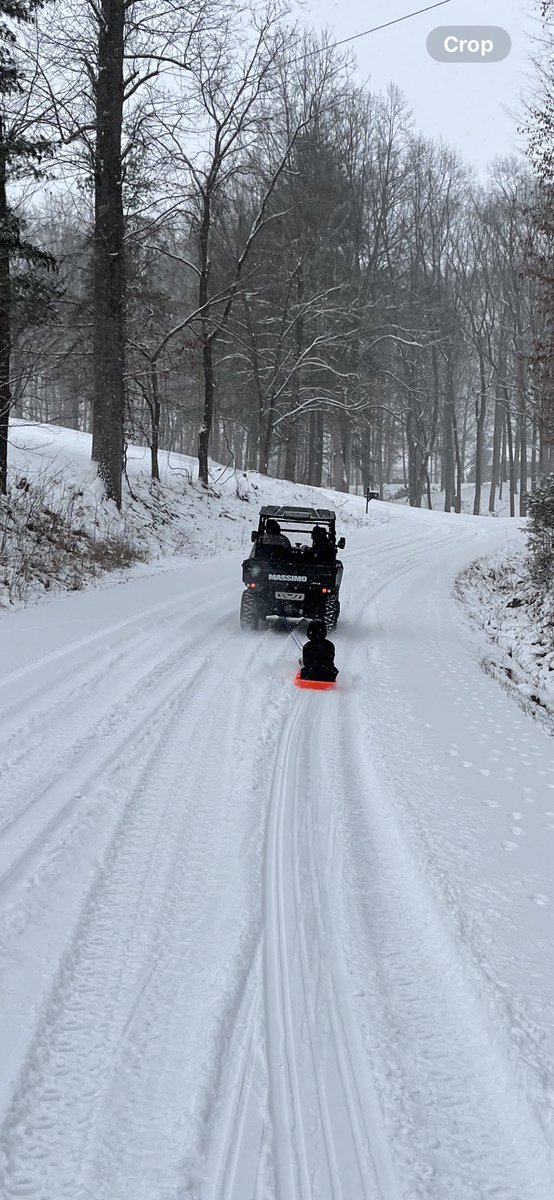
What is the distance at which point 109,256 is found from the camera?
15727 millimetres

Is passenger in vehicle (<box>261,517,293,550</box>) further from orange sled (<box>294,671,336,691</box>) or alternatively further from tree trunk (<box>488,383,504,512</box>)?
tree trunk (<box>488,383,504,512</box>)

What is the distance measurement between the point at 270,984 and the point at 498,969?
2.99 ft

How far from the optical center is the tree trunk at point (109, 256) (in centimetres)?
1528

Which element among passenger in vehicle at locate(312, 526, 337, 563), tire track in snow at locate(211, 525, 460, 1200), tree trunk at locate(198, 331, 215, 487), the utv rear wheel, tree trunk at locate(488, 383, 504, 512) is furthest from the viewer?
tree trunk at locate(488, 383, 504, 512)

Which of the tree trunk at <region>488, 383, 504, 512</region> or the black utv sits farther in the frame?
the tree trunk at <region>488, 383, 504, 512</region>

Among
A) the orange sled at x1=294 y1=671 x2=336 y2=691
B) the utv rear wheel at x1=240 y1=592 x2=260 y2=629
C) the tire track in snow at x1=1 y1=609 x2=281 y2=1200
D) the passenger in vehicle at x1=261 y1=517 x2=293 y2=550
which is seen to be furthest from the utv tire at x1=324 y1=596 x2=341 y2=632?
the tire track in snow at x1=1 y1=609 x2=281 y2=1200

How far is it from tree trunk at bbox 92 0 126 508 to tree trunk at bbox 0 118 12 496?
3095 millimetres

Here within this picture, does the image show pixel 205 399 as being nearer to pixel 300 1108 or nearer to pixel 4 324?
pixel 4 324

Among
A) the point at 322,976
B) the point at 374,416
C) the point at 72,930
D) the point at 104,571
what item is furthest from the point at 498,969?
the point at 374,416

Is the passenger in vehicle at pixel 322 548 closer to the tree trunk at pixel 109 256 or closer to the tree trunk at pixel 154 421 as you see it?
the tree trunk at pixel 109 256

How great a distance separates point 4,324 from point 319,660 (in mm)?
9269

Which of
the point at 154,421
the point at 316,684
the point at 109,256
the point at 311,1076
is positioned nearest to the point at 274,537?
the point at 316,684

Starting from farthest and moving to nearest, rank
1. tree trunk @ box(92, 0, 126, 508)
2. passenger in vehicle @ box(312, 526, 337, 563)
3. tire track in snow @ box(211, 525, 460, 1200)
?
1. tree trunk @ box(92, 0, 126, 508)
2. passenger in vehicle @ box(312, 526, 337, 563)
3. tire track in snow @ box(211, 525, 460, 1200)

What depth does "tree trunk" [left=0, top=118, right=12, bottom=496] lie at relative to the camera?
35.5 feet
